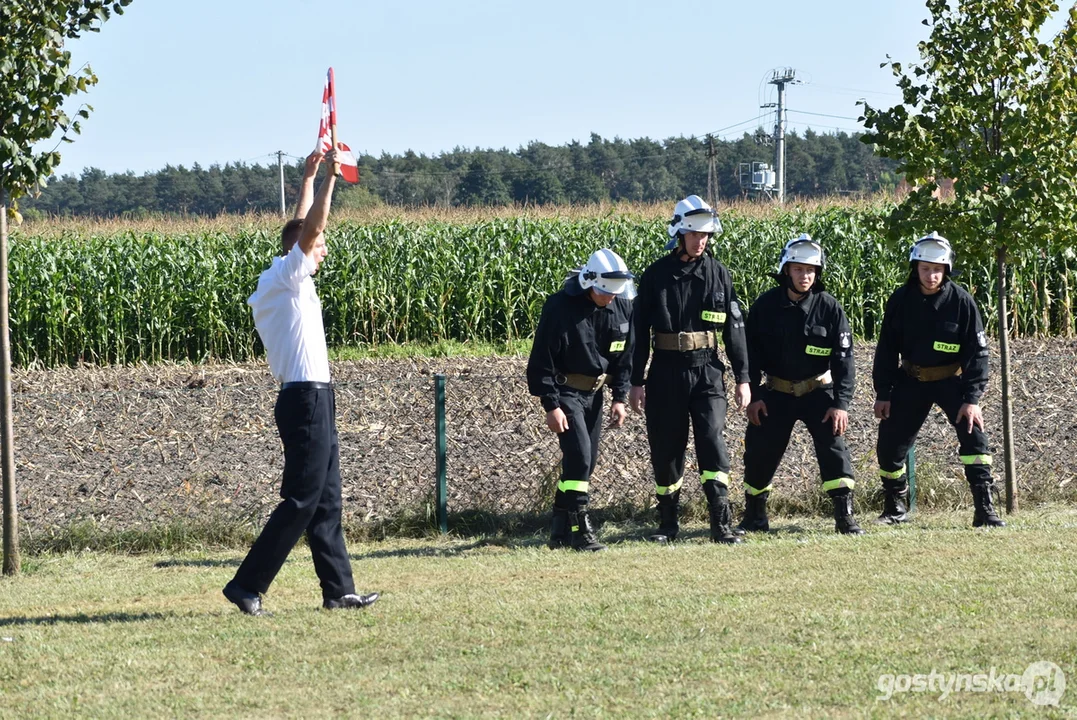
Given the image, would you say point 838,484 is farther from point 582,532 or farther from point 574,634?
point 574,634

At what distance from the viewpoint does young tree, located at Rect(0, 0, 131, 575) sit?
25.0 feet

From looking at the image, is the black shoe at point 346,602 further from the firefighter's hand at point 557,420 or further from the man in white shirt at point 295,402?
the firefighter's hand at point 557,420

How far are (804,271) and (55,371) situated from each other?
1232cm

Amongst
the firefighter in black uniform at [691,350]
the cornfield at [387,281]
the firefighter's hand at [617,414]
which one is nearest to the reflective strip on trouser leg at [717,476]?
the firefighter in black uniform at [691,350]

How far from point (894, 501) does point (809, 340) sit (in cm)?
159

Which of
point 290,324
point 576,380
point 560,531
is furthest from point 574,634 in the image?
point 576,380

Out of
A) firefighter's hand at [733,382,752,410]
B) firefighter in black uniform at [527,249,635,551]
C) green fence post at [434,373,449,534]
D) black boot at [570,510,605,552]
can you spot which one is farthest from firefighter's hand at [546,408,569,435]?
green fence post at [434,373,449,534]

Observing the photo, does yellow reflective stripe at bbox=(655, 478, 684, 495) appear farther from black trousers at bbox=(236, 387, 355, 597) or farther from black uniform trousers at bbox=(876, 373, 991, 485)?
black trousers at bbox=(236, 387, 355, 597)

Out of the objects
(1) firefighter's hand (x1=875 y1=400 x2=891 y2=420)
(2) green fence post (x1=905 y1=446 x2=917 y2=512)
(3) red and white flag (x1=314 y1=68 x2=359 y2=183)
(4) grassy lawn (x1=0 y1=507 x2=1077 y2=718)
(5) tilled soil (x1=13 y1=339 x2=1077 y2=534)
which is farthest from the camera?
(2) green fence post (x1=905 y1=446 x2=917 y2=512)

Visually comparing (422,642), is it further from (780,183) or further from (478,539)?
(780,183)

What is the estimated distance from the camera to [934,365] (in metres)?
9.22

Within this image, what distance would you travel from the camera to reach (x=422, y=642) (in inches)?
241

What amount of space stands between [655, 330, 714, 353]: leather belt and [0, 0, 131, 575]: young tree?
4.04m

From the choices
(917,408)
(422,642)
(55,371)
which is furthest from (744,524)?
(55,371)
